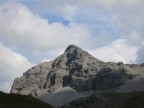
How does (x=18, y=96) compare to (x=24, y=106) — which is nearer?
(x=24, y=106)

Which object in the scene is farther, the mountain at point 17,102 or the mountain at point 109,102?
the mountain at point 109,102

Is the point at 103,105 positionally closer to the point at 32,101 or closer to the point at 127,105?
the point at 127,105

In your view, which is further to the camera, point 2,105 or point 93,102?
point 93,102

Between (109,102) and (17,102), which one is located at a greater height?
(109,102)

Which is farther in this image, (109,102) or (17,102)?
(17,102)

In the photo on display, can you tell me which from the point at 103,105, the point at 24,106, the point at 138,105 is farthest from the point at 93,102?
the point at 24,106

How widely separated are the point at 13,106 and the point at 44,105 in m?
14.9

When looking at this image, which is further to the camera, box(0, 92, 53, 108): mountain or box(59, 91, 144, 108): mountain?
box(59, 91, 144, 108): mountain

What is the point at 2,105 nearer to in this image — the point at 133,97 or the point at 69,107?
the point at 69,107

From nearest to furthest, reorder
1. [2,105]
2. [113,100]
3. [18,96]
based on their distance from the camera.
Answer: [2,105] < [113,100] < [18,96]

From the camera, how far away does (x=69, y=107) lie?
123 meters

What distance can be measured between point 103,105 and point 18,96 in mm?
29090

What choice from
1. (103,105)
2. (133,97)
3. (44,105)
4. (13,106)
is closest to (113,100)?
(103,105)

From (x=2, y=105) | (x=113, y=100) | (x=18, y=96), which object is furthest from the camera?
(x=18, y=96)
